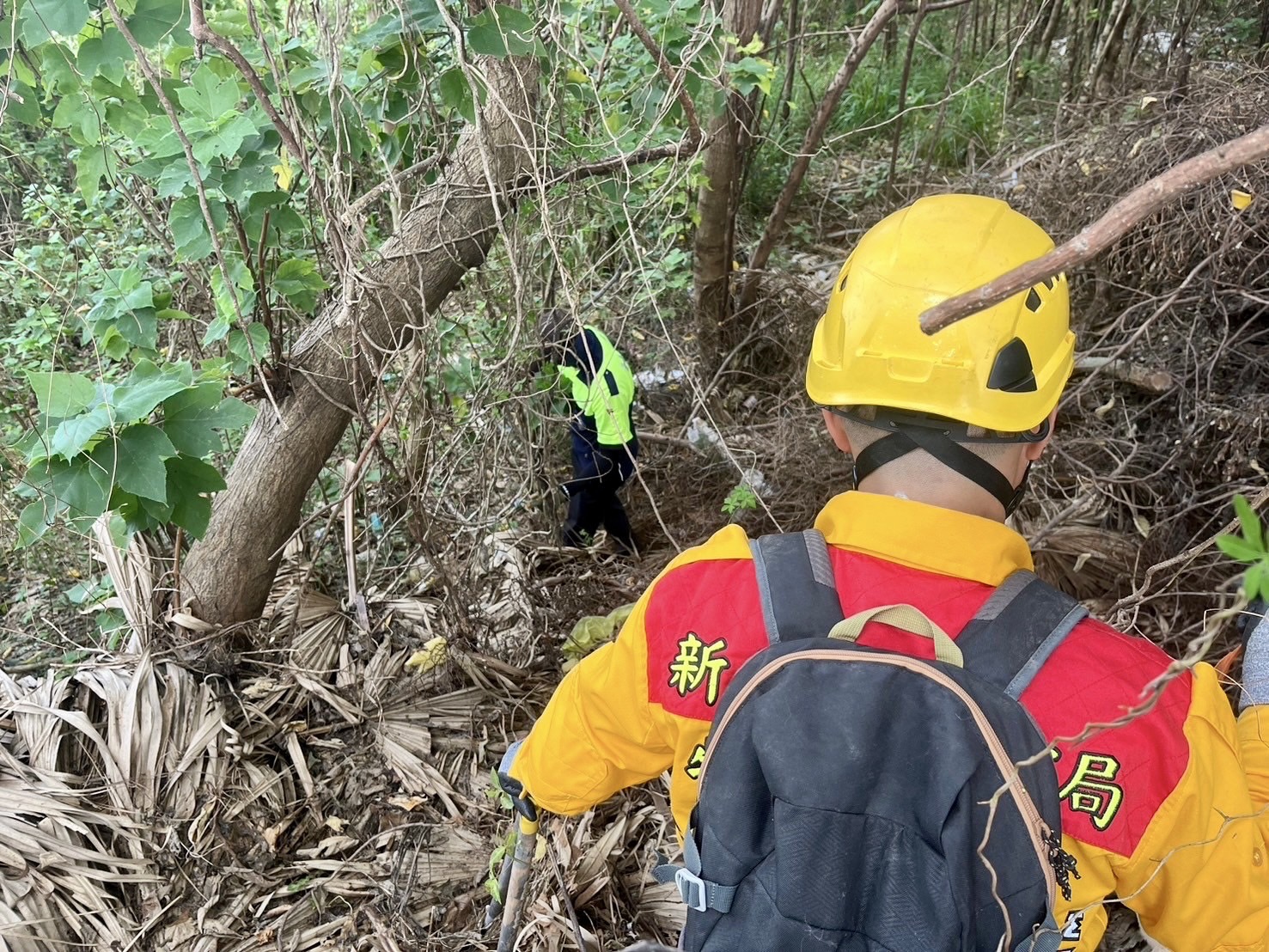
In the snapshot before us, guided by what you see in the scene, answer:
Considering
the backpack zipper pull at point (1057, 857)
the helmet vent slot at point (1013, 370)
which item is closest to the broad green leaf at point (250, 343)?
the helmet vent slot at point (1013, 370)

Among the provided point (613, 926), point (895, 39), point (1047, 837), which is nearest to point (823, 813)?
point (1047, 837)

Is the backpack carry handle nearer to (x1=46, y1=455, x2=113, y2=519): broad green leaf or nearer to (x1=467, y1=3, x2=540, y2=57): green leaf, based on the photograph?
(x1=467, y1=3, x2=540, y2=57): green leaf

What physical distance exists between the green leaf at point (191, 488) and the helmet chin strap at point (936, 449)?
5.66 feet

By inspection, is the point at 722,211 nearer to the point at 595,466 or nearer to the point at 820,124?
the point at 820,124

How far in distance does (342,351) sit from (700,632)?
5.80ft

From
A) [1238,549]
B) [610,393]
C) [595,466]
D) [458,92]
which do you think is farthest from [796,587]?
[595,466]

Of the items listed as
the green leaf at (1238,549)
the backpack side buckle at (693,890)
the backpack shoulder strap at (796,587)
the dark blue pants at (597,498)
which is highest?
the green leaf at (1238,549)

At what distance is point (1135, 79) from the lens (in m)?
4.36

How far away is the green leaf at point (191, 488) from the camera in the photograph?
213 cm

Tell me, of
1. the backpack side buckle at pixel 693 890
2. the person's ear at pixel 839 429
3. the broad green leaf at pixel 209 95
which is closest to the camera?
the backpack side buckle at pixel 693 890

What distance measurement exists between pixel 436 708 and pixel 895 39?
251 inches

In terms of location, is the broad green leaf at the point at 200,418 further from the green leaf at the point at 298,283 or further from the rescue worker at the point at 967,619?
the rescue worker at the point at 967,619

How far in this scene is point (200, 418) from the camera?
6.72 ft

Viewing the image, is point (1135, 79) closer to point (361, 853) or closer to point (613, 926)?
point (613, 926)
